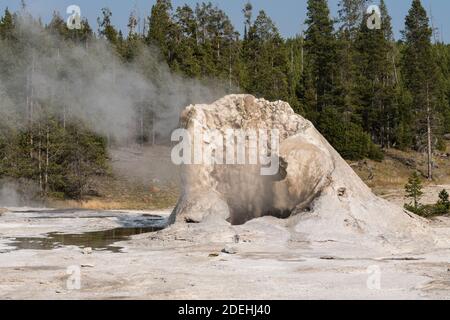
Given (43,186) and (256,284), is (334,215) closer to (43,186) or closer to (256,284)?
(256,284)

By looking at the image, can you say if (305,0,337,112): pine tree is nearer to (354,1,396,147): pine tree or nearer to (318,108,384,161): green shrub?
(354,1,396,147): pine tree

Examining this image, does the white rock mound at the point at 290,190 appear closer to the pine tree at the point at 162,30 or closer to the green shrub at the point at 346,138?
the green shrub at the point at 346,138

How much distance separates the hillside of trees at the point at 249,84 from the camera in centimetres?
3928

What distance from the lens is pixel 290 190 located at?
60.6ft

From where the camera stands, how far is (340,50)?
181 feet

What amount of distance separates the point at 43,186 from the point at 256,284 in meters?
30.0

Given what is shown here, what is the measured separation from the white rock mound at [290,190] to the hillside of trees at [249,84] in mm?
20302

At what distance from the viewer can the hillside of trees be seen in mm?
39281

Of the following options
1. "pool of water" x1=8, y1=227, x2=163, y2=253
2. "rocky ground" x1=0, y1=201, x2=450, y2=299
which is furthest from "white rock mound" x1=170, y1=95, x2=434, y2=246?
"pool of water" x1=8, y1=227, x2=163, y2=253

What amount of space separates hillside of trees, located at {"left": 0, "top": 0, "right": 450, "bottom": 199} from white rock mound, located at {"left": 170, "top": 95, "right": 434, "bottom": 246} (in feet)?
66.6

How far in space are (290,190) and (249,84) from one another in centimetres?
3444

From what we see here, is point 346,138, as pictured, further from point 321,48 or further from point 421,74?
point 321,48
